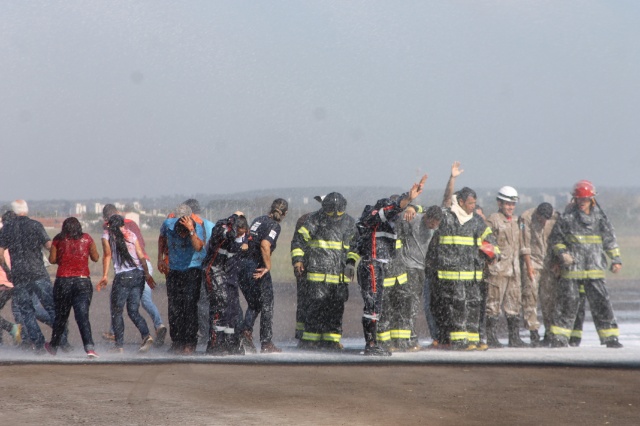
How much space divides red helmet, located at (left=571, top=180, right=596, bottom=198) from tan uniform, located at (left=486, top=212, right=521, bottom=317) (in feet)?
2.78

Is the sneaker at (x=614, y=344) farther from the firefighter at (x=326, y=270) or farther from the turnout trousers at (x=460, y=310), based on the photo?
the firefighter at (x=326, y=270)

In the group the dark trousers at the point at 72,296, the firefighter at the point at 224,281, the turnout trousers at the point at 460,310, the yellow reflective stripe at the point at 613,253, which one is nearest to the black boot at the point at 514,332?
the turnout trousers at the point at 460,310

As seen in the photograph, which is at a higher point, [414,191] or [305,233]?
[414,191]

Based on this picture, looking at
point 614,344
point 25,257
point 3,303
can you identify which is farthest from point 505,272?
point 3,303

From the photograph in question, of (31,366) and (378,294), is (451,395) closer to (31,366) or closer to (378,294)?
(378,294)

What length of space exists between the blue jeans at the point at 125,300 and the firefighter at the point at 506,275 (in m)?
4.15

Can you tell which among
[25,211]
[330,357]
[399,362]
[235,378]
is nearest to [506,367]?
[399,362]

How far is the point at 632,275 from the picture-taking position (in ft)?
108

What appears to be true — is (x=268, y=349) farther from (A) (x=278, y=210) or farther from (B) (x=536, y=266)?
(B) (x=536, y=266)

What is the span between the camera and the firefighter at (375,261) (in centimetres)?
1119

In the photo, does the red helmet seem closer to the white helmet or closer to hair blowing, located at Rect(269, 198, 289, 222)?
the white helmet

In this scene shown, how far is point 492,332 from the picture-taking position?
1258 cm

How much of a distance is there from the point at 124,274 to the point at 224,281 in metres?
1.44

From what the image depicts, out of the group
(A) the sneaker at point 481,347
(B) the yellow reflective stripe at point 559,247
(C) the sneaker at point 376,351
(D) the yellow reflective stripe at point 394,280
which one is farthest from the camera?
(B) the yellow reflective stripe at point 559,247
